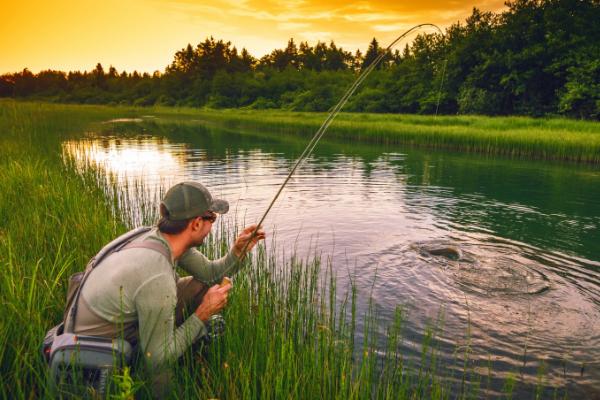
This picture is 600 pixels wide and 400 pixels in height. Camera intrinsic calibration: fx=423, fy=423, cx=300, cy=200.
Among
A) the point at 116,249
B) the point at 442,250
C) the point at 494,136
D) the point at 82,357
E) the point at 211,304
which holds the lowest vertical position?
the point at 442,250

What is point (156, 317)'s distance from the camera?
255 cm

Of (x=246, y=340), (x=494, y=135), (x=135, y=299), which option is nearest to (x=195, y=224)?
(x=135, y=299)

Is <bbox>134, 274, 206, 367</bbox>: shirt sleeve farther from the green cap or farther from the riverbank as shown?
the riverbank

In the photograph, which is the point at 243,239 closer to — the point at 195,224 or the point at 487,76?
the point at 195,224

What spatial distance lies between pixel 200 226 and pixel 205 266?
2.95 feet

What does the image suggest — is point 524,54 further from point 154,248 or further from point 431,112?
point 154,248

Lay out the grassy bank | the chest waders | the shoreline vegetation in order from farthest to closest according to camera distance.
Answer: the grassy bank, the shoreline vegetation, the chest waders

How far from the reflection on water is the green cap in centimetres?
243

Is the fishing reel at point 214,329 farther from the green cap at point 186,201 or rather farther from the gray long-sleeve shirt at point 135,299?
the green cap at point 186,201

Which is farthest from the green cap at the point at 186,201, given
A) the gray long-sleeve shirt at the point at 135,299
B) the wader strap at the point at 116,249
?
the gray long-sleeve shirt at the point at 135,299

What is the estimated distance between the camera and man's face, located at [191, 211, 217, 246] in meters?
2.97

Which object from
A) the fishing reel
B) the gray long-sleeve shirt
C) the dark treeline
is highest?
the dark treeline

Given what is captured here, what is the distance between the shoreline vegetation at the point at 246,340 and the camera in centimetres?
274

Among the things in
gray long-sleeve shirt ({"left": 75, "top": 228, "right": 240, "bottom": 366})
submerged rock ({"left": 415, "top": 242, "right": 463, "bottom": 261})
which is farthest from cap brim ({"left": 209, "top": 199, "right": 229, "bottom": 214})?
submerged rock ({"left": 415, "top": 242, "right": 463, "bottom": 261})
